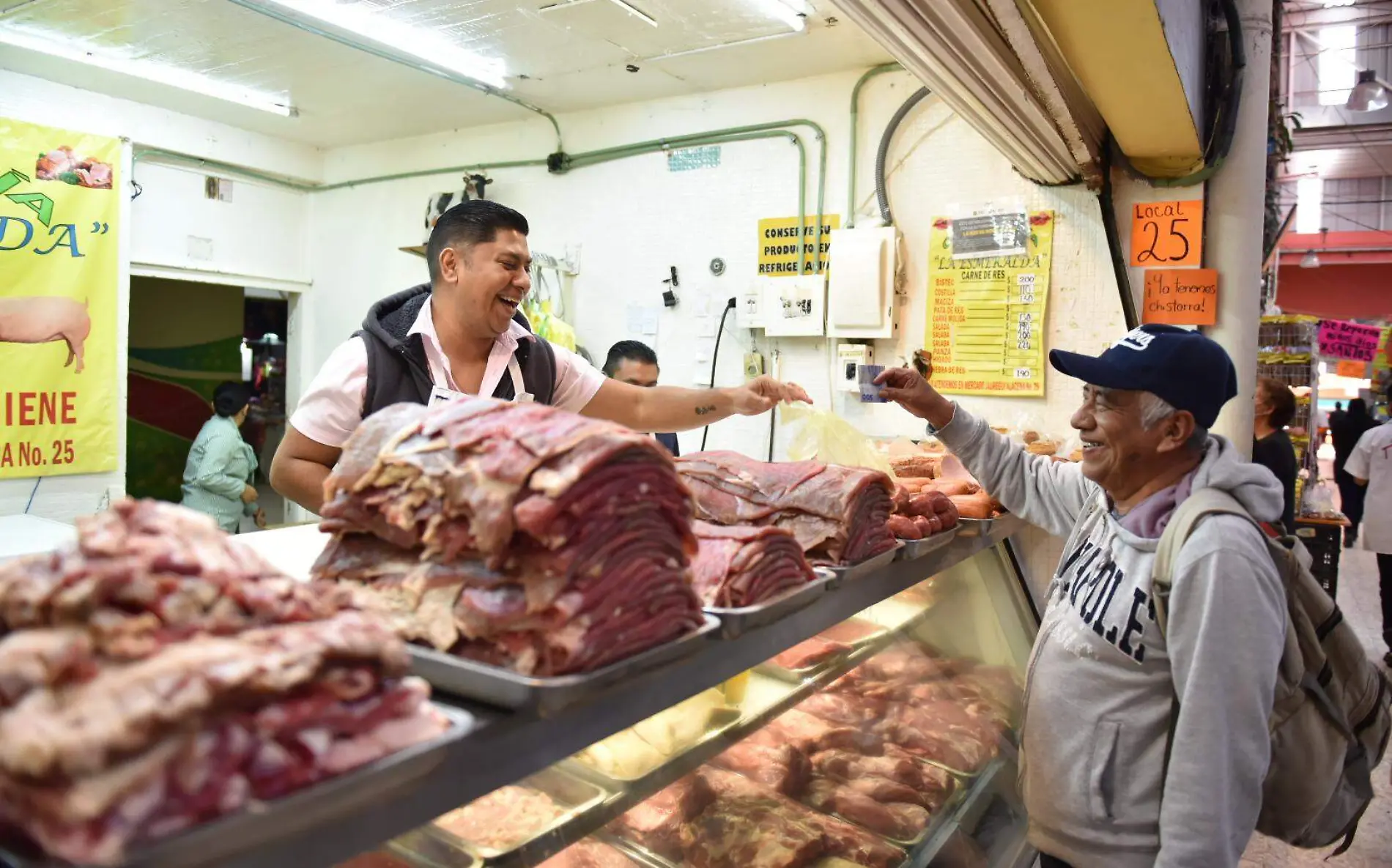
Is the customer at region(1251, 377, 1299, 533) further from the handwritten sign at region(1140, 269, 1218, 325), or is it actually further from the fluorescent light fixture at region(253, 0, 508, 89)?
the fluorescent light fixture at region(253, 0, 508, 89)

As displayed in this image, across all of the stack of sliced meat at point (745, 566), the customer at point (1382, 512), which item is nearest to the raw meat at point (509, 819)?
the stack of sliced meat at point (745, 566)

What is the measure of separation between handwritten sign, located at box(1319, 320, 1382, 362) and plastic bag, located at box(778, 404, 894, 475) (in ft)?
40.1

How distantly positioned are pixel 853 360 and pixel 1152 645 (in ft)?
10.3

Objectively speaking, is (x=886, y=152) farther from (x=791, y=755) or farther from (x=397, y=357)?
(x=791, y=755)

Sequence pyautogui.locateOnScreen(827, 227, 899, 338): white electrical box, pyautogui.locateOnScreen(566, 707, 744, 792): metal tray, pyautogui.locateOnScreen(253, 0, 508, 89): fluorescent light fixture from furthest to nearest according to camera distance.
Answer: pyautogui.locateOnScreen(827, 227, 899, 338): white electrical box, pyautogui.locateOnScreen(253, 0, 508, 89): fluorescent light fixture, pyautogui.locateOnScreen(566, 707, 744, 792): metal tray

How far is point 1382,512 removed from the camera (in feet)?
23.1

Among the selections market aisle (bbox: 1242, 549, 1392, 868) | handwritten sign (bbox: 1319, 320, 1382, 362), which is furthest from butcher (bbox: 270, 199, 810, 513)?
handwritten sign (bbox: 1319, 320, 1382, 362)

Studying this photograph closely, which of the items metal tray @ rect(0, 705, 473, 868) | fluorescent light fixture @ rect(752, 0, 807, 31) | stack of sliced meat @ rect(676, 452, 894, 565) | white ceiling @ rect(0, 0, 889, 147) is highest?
white ceiling @ rect(0, 0, 889, 147)

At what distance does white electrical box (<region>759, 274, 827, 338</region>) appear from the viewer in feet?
16.8

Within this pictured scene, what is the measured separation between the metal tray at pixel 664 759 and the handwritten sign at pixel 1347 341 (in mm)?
13377

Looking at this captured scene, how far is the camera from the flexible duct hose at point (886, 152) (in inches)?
190

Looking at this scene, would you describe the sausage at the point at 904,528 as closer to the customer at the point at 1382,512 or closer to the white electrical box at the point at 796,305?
the white electrical box at the point at 796,305

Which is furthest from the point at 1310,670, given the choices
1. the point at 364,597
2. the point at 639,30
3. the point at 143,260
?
the point at 143,260

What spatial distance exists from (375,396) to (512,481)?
1.53 metres
